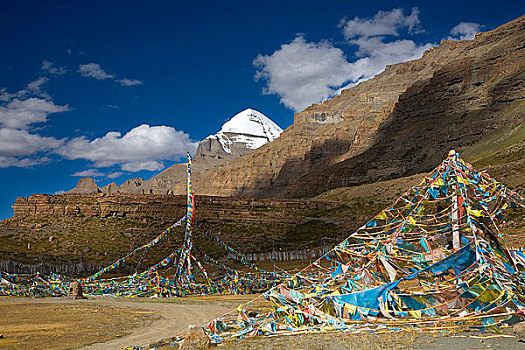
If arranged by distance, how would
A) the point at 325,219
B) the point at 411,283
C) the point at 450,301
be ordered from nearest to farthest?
the point at 450,301
the point at 411,283
the point at 325,219

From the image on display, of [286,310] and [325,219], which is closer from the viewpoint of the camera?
[286,310]

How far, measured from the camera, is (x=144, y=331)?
1257 cm

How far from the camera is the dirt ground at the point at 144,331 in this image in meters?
8.42

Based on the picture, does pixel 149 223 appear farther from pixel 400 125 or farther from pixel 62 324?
pixel 400 125

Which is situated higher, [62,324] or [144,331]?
[62,324]

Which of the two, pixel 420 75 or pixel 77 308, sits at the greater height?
pixel 420 75

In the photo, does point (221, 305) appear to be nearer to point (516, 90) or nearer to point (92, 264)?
point (92, 264)

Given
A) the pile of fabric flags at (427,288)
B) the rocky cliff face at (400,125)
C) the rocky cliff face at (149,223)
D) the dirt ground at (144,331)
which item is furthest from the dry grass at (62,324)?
the rocky cliff face at (400,125)

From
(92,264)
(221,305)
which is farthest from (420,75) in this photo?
(221,305)

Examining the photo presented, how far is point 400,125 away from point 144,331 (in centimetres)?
10206

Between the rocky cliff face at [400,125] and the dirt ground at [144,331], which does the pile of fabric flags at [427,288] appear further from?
the rocky cliff face at [400,125]

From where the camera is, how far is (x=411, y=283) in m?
17.0

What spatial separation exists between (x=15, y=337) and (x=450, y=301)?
1064 centimetres

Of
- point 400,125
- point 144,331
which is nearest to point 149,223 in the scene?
point 144,331
